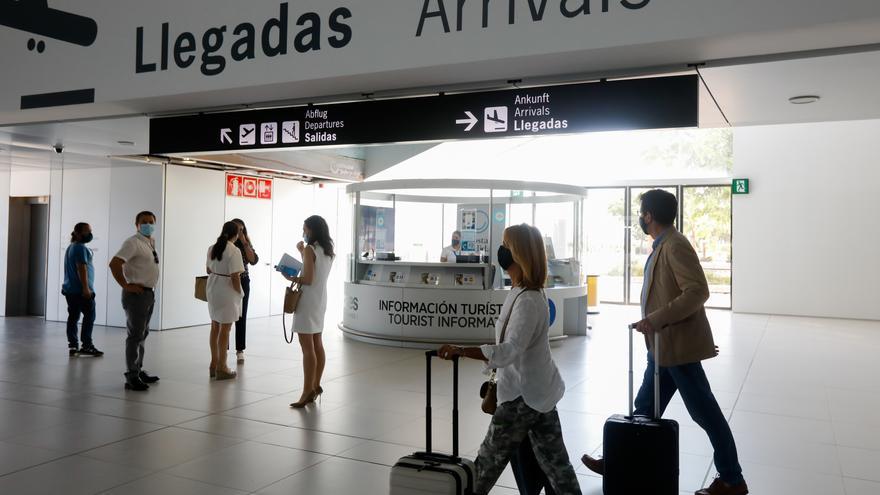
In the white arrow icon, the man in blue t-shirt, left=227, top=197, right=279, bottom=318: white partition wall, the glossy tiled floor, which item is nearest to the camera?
the glossy tiled floor

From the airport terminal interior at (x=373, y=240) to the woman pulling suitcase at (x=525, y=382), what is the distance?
34 millimetres

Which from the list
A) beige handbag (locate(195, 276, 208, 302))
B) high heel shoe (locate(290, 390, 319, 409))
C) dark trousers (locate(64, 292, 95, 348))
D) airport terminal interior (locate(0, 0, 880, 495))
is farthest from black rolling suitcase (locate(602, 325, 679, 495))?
dark trousers (locate(64, 292, 95, 348))

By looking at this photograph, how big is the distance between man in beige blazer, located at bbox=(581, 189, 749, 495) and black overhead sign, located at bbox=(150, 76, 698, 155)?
31.4 inches

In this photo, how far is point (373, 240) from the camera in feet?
33.0

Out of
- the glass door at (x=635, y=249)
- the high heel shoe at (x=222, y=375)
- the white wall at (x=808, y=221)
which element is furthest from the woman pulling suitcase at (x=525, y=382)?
the glass door at (x=635, y=249)

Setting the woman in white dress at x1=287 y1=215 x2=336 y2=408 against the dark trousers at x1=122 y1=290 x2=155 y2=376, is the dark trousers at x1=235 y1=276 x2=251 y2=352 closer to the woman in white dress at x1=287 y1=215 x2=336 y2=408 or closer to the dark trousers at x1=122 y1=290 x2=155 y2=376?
the dark trousers at x1=122 y1=290 x2=155 y2=376

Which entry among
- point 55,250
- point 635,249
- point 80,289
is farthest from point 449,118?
point 635,249

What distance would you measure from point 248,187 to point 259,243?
1.06 metres

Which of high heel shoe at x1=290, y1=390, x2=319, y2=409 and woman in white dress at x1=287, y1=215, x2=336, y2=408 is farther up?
woman in white dress at x1=287, y1=215, x2=336, y2=408

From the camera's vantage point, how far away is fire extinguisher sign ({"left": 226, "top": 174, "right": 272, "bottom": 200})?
1212 cm

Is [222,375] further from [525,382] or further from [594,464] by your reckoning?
[525,382]

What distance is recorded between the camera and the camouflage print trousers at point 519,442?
3.19 metres

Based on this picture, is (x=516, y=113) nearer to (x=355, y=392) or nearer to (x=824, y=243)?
(x=355, y=392)

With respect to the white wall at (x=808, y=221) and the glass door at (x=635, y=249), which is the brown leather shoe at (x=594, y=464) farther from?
the glass door at (x=635, y=249)
